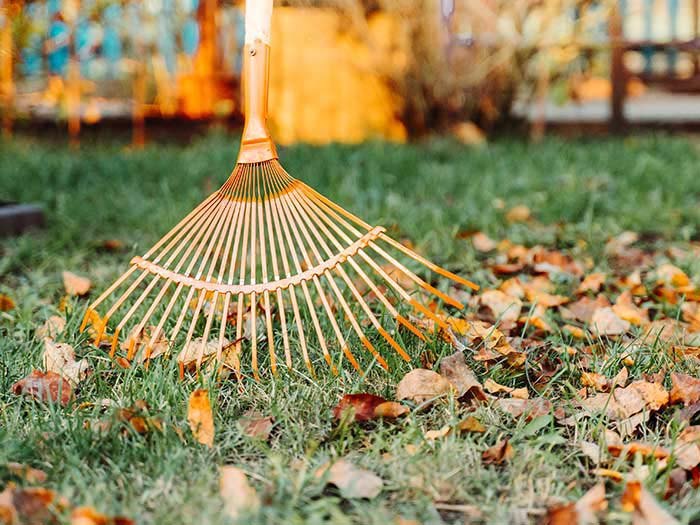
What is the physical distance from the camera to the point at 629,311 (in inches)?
77.9

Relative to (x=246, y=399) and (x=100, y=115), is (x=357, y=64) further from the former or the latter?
(x=246, y=399)

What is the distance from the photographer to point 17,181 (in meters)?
3.70

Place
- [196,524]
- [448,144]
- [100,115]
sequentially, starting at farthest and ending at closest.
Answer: [100,115]
[448,144]
[196,524]

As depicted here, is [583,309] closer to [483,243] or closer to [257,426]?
[483,243]

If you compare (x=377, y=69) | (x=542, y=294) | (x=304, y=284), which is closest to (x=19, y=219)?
(x=304, y=284)

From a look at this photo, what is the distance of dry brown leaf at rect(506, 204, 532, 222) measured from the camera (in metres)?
3.05

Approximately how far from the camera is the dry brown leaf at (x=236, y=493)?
1.15 m

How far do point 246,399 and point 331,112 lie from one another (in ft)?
13.7

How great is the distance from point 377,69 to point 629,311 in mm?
3529

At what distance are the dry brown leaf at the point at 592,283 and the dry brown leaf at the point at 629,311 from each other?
12cm

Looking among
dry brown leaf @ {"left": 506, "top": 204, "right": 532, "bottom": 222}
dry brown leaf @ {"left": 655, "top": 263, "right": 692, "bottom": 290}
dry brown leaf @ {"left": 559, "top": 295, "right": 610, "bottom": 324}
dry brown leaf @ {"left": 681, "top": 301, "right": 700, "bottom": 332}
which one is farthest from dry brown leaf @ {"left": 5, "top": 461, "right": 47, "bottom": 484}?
dry brown leaf @ {"left": 506, "top": 204, "right": 532, "bottom": 222}

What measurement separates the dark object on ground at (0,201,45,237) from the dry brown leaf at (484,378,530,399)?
191 centimetres

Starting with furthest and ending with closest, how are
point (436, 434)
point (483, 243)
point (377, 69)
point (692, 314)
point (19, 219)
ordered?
point (377, 69), point (19, 219), point (483, 243), point (692, 314), point (436, 434)

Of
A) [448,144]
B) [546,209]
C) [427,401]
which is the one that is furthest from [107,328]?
[448,144]
